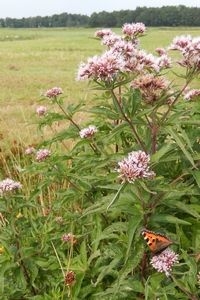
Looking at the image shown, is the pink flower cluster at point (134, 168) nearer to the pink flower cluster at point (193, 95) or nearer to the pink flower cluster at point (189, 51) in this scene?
the pink flower cluster at point (189, 51)

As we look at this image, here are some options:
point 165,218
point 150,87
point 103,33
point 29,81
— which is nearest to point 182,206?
point 165,218

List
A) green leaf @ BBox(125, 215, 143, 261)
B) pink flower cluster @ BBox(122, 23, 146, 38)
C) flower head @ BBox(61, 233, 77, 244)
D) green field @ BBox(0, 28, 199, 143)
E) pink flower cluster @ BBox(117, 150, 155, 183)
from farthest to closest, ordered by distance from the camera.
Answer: green field @ BBox(0, 28, 199, 143)
flower head @ BBox(61, 233, 77, 244)
pink flower cluster @ BBox(122, 23, 146, 38)
green leaf @ BBox(125, 215, 143, 261)
pink flower cluster @ BBox(117, 150, 155, 183)

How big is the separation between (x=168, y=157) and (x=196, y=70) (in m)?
0.38

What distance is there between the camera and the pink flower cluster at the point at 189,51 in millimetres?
2463

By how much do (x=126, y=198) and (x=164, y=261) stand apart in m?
0.28

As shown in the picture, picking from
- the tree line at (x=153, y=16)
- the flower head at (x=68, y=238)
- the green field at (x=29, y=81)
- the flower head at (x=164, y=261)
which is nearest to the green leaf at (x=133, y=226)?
the flower head at (x=164, y=261)

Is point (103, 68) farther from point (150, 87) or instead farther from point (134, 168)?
point (134, 168)

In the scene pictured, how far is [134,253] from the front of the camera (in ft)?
7.89

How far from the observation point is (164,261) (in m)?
2.33

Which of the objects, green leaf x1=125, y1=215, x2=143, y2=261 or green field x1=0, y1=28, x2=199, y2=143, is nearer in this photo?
green leaf x1=125, y1=215, x2=143, y2=261

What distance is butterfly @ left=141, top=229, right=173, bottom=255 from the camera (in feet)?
7.05

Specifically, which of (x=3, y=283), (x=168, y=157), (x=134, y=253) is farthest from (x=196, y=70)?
(x=3, y=283)

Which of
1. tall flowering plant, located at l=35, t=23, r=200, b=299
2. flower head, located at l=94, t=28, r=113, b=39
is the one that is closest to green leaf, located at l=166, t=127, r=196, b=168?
tall flowering plant, located at l=35, t=23, r=200, b=299

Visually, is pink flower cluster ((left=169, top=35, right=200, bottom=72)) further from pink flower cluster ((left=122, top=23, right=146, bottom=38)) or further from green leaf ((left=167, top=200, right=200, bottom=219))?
green leaf ((left=167, top=200, right=200, bottom=219))
